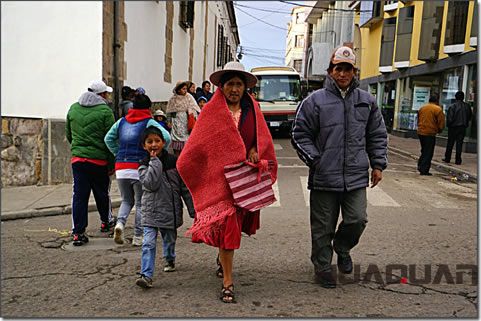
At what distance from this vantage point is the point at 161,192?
3.98 m

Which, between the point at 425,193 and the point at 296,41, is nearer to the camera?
the point at 425,193

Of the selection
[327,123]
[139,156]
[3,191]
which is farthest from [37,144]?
[327,123]

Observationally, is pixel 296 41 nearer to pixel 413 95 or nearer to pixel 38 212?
pixel 413 95

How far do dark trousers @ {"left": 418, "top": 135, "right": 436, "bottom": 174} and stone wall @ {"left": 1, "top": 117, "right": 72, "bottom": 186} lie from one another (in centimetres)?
776

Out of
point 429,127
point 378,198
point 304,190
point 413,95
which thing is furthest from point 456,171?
point 413,95

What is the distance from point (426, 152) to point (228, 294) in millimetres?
8421

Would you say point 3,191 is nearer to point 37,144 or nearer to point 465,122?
point 37,144

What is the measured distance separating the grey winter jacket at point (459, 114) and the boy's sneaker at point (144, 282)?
1007 centimetres

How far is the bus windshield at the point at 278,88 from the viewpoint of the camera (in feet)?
58.9

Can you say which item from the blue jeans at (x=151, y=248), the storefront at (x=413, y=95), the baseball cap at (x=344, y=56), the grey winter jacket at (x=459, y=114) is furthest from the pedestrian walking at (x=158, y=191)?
the storefront at (x=413, y=95)

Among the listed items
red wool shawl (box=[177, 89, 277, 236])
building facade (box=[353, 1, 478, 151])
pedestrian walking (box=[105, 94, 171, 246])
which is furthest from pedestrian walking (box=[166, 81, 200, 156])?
building facade (box=[353, 1, 478, 151])

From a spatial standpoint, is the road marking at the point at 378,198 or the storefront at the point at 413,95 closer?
the road marking at the point at 378,198

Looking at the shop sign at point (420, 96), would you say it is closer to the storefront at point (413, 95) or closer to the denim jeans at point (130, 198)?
the storefront at point (413, 95)

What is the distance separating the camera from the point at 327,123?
3764mm
